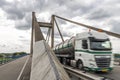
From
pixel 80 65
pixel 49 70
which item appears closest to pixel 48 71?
pixel 49 70

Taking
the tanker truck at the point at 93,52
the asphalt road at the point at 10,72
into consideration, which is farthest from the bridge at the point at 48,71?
the tanker truck at the point at 93,52

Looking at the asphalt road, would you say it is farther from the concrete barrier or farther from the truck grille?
the truck grille

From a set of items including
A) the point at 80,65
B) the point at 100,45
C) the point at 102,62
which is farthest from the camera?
the point at 80,65

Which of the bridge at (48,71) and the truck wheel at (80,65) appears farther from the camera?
the truck wheel at (80,65)

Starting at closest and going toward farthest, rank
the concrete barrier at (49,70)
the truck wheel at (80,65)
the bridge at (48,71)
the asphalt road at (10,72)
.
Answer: the concrete barrier at (49,70)
the bridge at (48,71)
the asphalt road at (10,72)
the truck wheel at (80,65)

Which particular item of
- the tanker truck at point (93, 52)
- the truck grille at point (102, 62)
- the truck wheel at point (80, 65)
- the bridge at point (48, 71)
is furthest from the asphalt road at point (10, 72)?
the truck grille at point (102, 62)

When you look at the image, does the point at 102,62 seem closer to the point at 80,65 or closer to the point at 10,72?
the point at 80,65

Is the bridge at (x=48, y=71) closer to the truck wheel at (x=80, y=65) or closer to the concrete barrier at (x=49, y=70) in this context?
the concrete barrier at (x=49, y=70)

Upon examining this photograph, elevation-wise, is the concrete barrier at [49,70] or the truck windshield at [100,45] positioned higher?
the truck windshield at [100,45]

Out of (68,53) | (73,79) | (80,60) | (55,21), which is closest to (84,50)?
(80,60)

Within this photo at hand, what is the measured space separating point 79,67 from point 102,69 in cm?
219

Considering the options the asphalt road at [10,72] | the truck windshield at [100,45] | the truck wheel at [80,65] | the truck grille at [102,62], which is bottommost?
the asphalt road at [10,72]

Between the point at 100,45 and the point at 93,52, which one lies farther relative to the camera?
the point at 100,45

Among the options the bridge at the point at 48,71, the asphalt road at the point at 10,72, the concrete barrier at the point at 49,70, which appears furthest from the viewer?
the asphalt road at the point at 10,72
